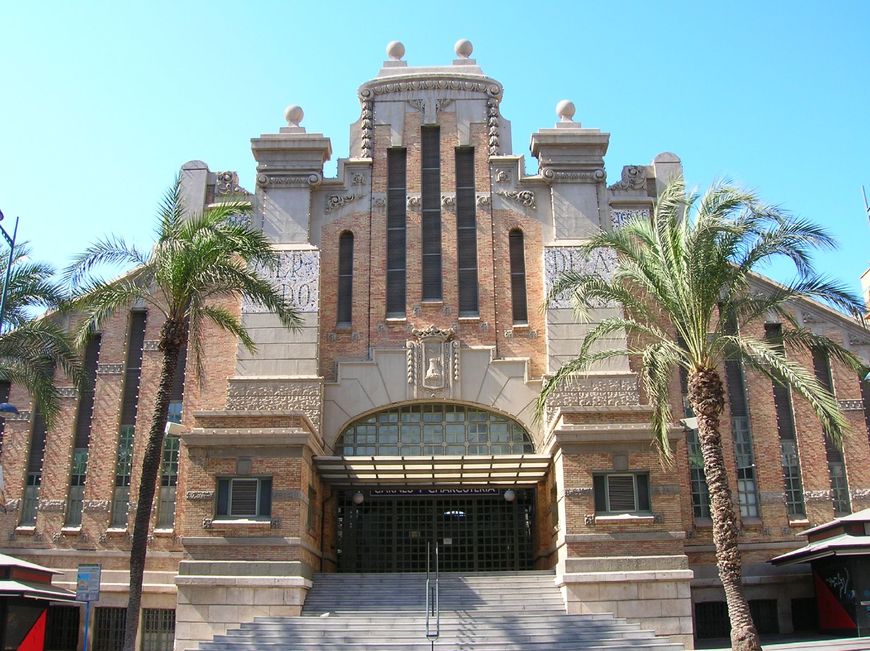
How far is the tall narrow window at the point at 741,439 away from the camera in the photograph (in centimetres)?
2495

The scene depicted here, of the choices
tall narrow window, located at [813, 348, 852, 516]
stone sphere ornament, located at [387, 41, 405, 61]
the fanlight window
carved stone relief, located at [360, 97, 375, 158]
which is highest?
stone sphere ornament, located at [387, 41, 405, 61]

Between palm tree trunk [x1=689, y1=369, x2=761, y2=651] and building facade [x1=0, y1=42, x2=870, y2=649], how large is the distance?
381 cm

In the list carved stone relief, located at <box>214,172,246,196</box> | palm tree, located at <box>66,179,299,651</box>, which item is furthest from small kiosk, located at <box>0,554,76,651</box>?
carved stone relief, located at <box>214,172,246,196</box>

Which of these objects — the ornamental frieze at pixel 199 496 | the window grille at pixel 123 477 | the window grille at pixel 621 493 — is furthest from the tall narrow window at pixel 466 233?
the window grille at pixel 123 477

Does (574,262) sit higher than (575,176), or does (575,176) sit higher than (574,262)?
(575,176)

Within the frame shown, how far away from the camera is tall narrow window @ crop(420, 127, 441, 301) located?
26344mm

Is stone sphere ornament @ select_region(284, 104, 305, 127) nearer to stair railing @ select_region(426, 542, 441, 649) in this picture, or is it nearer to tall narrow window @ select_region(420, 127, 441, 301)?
tall narrow window @ select_region(420, 127, 441, 301)

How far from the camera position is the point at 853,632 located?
21438 millimetres

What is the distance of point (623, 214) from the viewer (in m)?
26.7

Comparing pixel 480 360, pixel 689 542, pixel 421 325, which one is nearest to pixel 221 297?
pixel 421 325

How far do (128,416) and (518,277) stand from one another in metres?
11.9

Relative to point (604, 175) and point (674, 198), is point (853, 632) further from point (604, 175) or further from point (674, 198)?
point (604, 175)

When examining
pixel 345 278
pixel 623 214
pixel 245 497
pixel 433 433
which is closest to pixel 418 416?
pixel 433 433

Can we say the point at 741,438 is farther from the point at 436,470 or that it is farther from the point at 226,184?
the point at 226,184
